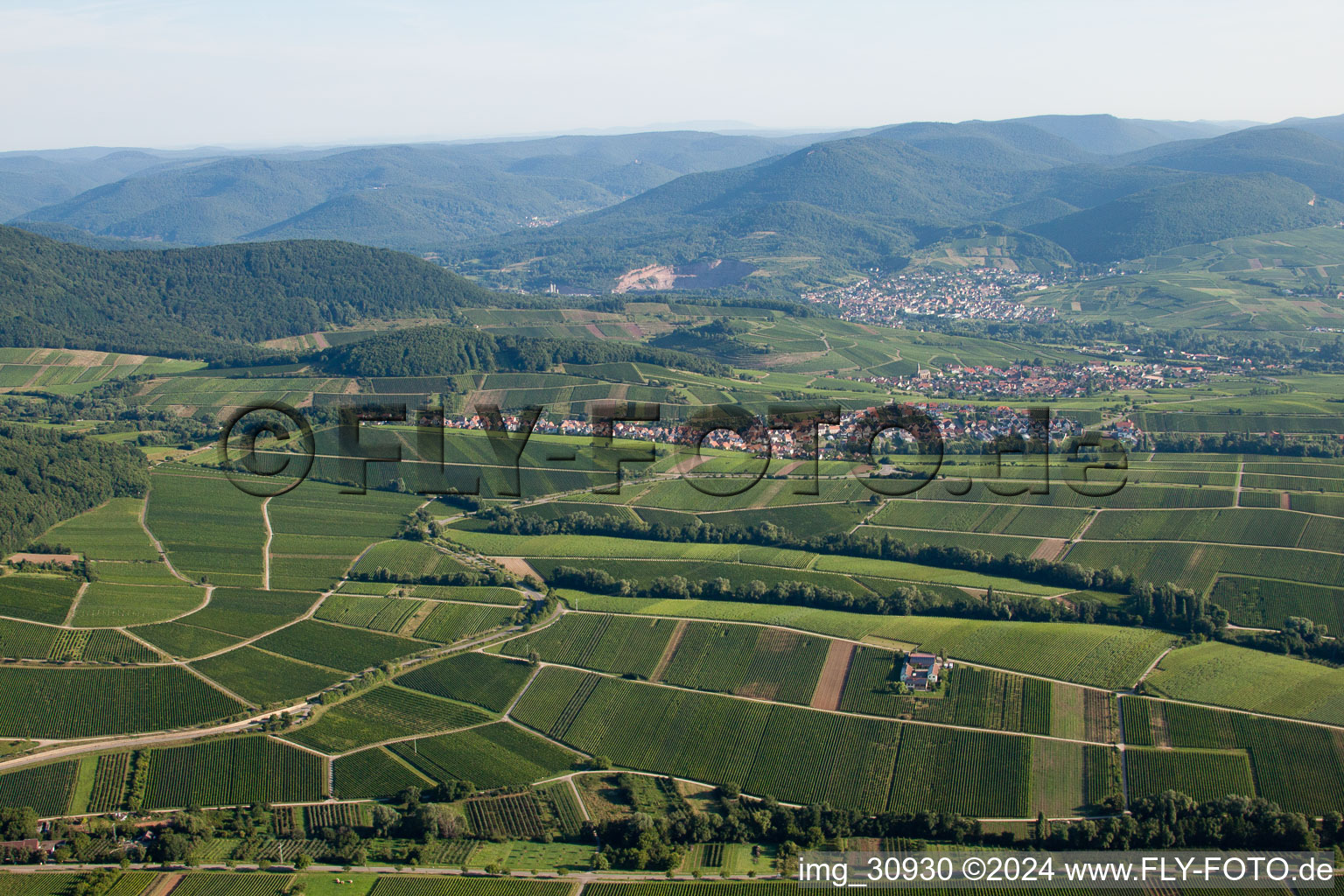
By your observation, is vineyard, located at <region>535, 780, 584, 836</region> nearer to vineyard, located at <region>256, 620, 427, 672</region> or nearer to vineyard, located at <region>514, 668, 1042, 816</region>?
vineyard, located at <region>514, 668, 1042, 816</region>

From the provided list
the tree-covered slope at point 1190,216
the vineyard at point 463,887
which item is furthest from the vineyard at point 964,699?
the tree-covered slope at point 1190,216

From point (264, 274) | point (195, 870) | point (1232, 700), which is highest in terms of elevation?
point (264, 274)

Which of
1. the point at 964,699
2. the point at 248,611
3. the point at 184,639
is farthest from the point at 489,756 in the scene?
the point at 964,699

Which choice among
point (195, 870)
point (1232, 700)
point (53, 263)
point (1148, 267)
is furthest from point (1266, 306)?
point (53, 263)

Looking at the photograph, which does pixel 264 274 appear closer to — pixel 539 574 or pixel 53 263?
pixel 53 263

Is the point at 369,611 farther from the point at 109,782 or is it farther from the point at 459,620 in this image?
the point at 109,782

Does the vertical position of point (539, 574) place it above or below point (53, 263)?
below
